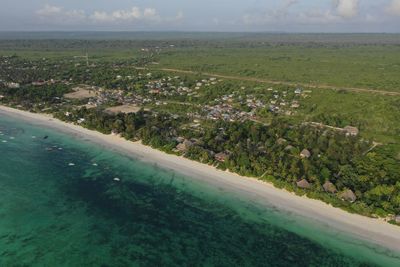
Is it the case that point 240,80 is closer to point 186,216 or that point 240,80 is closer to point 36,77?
point 36,77

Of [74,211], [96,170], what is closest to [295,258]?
[74,211]

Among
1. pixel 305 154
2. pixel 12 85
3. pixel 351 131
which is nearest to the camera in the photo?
pixel 305 154

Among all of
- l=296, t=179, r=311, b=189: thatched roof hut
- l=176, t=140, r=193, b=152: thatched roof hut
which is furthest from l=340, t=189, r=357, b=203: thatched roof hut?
l=176, t=140, r=193, b=152: thatched roof hut

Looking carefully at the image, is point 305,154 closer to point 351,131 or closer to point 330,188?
point 330,188

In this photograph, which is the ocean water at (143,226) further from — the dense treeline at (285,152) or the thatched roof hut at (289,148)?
the thatched roof hut at (289,148)

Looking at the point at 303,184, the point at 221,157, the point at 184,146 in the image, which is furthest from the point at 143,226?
the point at 184,146

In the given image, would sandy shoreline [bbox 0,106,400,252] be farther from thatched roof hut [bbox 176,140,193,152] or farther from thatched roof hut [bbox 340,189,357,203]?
thatched roof hut [bbox 176,140,193,152]
